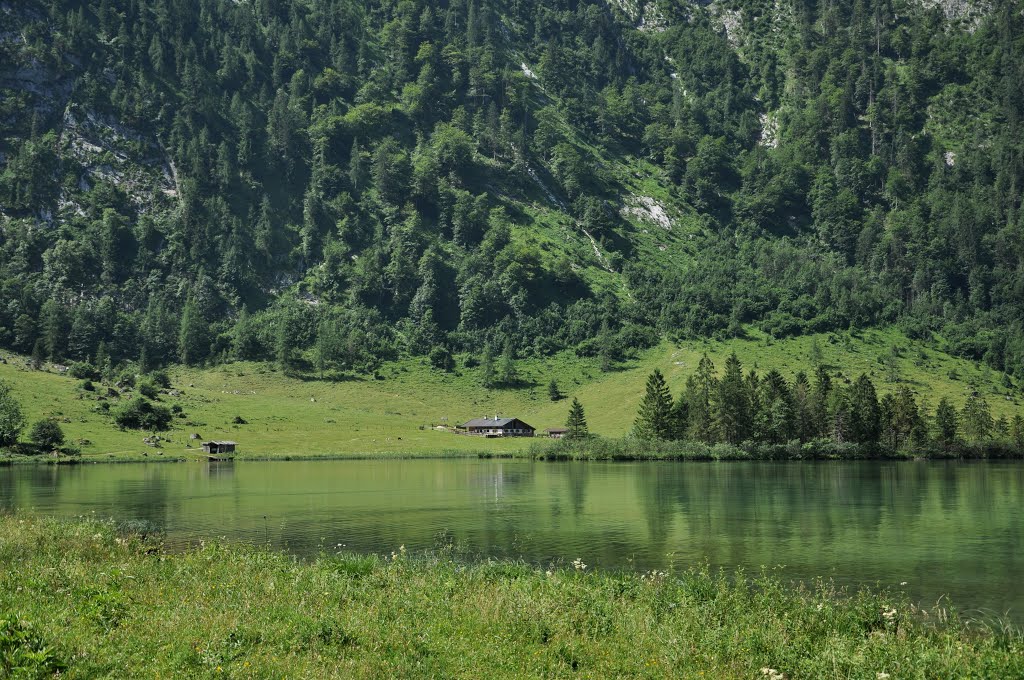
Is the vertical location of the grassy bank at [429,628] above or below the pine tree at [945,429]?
above

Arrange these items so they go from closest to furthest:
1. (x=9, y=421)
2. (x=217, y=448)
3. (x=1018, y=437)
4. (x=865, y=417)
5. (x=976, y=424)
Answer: (x=9, y=421), (x=217, y=448), (x=865, y=417), (x=1018, y=437), (x=976, y=424)

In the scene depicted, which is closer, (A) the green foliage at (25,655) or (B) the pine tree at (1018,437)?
(A) the green foliage at (25,655)

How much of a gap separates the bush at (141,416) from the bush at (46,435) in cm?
2320

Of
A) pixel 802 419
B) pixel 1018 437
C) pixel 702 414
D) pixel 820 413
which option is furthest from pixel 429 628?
pixel 1018 437

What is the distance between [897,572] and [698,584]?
19.3 m

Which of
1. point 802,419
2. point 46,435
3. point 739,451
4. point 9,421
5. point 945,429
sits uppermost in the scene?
point 9,421

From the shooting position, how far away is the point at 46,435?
5551 inches

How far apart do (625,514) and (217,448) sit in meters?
108

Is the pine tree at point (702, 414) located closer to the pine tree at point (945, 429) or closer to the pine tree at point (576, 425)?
the pine tree at point (576, 425)

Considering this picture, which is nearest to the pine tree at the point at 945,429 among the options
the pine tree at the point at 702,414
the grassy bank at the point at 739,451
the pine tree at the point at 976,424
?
the grassy bank at the point at 739,451

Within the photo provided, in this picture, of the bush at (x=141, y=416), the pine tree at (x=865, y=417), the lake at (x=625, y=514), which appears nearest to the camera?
the lake at (x=625, y=514)

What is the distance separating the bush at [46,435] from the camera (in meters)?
140

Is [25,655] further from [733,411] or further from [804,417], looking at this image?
[804,417]

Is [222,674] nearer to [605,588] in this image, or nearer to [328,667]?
[328,667]
